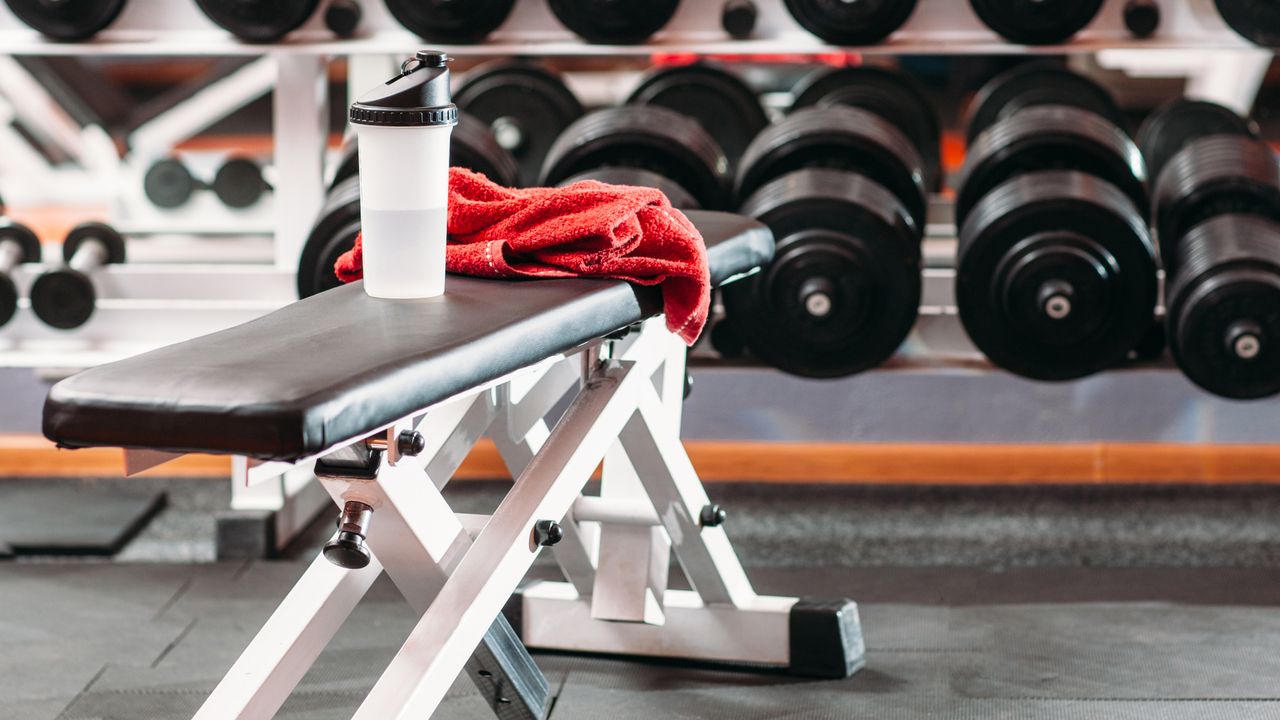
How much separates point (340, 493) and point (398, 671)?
174 mm

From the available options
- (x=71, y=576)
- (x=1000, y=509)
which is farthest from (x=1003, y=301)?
(x=71, y=576)

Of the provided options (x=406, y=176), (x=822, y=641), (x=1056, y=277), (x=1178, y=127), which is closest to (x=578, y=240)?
(x=406, y=176)

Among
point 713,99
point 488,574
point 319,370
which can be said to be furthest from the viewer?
point 713,99

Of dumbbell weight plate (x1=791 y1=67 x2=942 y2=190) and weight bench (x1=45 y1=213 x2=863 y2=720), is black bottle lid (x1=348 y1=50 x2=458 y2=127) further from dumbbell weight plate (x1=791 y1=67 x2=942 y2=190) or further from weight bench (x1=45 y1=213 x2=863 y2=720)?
dumbbell weight plate (x1=791 y1=67 x2=942 y2=190)

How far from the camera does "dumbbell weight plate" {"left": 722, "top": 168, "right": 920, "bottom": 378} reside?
7.20 ft

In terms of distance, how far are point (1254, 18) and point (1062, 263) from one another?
1.82 feet

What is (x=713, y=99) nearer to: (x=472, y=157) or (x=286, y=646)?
(x=472, y=157)

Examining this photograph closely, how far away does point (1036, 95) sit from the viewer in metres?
3.04

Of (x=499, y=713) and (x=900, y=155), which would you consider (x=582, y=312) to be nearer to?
(x=499, y=713)

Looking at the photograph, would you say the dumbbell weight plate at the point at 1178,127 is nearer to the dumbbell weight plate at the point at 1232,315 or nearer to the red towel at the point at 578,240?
the dumbbell weight plate at the point at 1232,315

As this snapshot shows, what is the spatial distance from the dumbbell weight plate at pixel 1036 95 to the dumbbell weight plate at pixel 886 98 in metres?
0.12

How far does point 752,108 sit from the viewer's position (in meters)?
2.99

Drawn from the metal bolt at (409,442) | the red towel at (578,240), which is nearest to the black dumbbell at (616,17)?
the red towel at (578,240)

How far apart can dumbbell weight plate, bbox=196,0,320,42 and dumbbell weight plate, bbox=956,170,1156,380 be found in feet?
3.84
